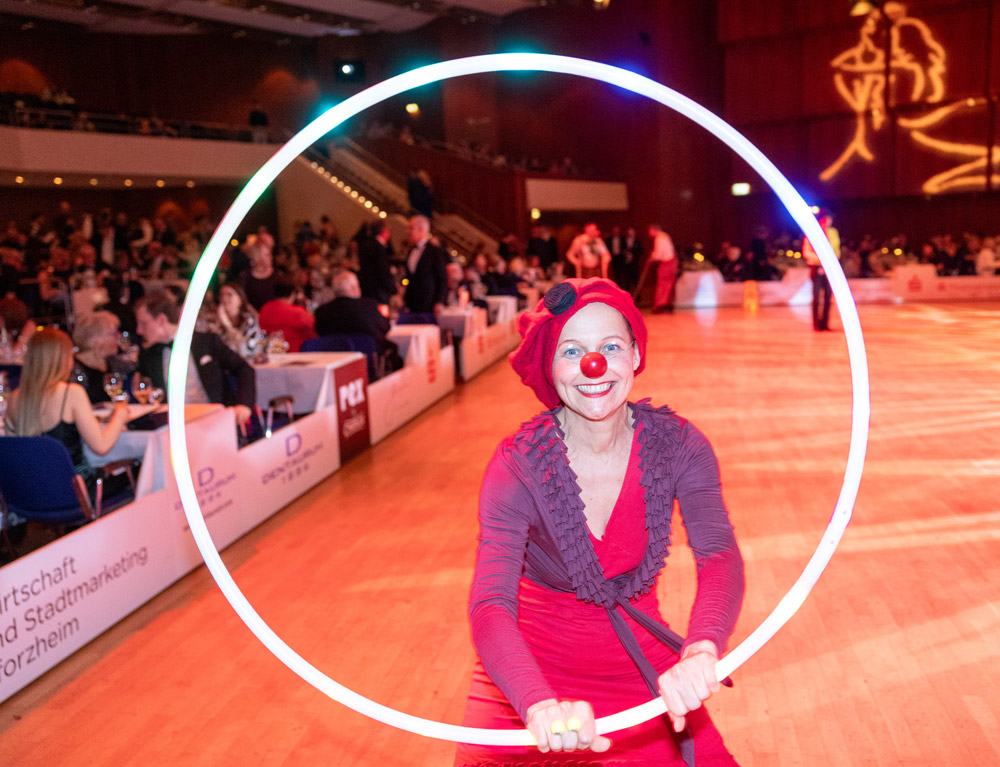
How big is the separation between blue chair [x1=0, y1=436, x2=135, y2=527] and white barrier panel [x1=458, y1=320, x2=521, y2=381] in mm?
5281

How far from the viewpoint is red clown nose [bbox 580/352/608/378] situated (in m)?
1.64

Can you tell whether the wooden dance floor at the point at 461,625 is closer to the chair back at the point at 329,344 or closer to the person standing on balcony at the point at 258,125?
the chair back at the point at 329,344

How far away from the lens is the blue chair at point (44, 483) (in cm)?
351

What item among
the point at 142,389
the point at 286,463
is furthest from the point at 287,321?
the point at 142,389

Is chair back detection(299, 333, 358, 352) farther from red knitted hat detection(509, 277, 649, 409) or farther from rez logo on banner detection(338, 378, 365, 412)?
red knitted hat detection(509, 277, 649, 409)

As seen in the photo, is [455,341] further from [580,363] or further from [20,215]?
[20,215]

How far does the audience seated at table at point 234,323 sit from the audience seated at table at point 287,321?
0.35 metres

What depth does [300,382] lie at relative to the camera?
18.6 ft

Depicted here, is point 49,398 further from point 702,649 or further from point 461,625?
point 702,649

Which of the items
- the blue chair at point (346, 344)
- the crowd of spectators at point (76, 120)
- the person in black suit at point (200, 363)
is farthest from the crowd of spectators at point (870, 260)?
the person in black suit at point (200, 363)

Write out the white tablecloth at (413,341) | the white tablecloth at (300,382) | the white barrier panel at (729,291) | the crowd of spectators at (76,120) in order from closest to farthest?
the white tablecloth at (300,382)
the white tablecloth at (413,341)
the crowd of spectators at (76,120)
the white barrier panel at (729,291)

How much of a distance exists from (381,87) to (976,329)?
11.3m

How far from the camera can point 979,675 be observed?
3000 mm

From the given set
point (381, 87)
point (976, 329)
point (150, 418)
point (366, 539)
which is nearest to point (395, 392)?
point (366, 539)
